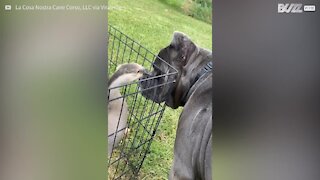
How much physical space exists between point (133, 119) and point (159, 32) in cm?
51

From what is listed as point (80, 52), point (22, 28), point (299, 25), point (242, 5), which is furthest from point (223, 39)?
point (22, 28)

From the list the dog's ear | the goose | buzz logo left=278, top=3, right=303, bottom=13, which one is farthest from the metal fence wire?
buzz logo left=278, top=3, right=303, bottom=13

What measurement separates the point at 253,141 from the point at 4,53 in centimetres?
146

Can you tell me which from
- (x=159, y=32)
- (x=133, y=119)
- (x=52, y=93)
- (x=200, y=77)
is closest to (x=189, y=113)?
(x=200, y=77)

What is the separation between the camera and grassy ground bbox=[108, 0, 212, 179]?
129 inches

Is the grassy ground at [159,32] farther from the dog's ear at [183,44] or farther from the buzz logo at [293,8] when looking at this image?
the buzz logo at [293,8]

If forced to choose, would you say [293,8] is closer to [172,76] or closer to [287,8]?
[287,8]

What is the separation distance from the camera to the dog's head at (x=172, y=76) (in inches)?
130

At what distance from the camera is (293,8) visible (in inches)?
131

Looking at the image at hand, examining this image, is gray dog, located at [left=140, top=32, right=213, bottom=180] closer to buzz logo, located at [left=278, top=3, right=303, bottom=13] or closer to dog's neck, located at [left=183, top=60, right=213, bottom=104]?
dog's neck, located at [left=183, top=60, right=213, bottom=104]

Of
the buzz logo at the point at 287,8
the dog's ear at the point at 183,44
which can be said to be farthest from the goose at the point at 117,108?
the buzz logo at the point at 287,8

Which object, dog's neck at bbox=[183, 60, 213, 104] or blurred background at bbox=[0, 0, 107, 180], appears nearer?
blurred background at bbox=[0, 0, 107, 180]

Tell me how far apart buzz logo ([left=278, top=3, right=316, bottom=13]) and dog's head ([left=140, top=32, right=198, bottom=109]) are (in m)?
0.54

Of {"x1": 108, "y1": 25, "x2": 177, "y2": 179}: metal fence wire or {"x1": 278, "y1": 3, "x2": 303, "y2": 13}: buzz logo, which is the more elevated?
{"x1": 278, "y1": 3, "x2": 303, "y2": 13}: buzz logo
